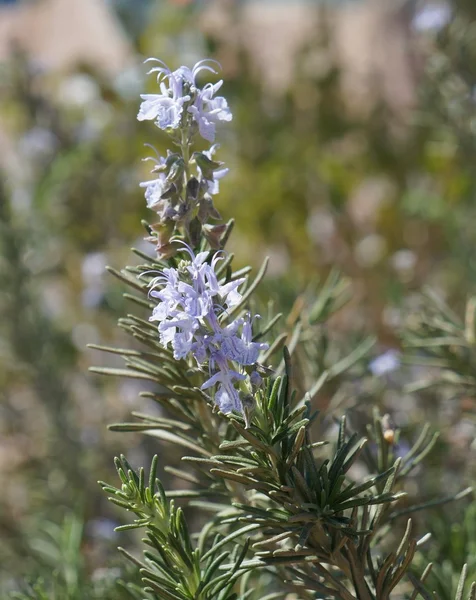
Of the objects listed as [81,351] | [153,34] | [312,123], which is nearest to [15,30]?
[153,34]

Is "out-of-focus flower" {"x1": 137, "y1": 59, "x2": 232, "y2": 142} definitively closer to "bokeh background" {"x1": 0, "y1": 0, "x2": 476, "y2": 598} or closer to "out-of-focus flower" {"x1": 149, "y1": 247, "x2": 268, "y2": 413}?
"out-of-focus flower" {"x1": 149, "y1": 247, "x2": 268, "y2": 413}

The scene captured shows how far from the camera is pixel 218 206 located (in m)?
1.36

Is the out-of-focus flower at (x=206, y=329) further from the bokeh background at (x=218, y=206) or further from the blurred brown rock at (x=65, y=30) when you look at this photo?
the blurred brown rock at (x=65, y=30)

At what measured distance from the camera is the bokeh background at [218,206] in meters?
1.10

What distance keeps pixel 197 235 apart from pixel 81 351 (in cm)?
100

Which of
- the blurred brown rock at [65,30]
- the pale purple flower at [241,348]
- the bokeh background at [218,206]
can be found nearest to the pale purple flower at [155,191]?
the pale purple flower at [241,348]

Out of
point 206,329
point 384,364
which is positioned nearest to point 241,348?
point 206,329

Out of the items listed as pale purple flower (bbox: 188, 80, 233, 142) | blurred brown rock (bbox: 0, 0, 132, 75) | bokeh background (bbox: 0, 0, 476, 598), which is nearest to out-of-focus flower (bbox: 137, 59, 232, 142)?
pale purple flower (bbox: 188, 80, 233, 142)

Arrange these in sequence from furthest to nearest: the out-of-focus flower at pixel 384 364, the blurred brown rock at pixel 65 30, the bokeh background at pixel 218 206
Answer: the blurred brown rock at pixel 65 30 → the bokeh background at pixel 218 206 → the out-of-focus flower at pixel 384 364

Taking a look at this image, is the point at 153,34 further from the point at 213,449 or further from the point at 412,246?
the point at 213,449

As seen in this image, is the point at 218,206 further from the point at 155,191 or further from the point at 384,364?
the point at 155,191

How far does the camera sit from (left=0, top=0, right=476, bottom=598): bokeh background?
3.60 ft

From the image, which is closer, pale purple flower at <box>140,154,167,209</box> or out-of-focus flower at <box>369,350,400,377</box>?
pale purple flower at <box>140,154,167,209</box>

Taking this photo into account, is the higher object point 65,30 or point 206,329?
point 65,30
